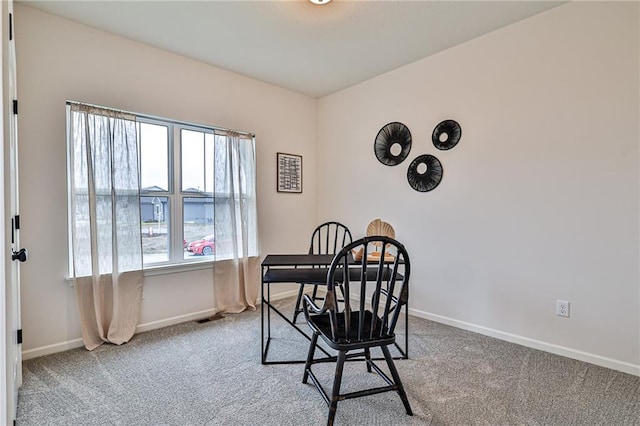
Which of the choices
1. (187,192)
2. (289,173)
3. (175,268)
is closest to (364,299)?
(175,268)

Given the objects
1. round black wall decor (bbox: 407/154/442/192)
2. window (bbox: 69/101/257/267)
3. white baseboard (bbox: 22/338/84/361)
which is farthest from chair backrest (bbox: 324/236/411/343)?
white baseboard (bbox: 22/338/84/361)

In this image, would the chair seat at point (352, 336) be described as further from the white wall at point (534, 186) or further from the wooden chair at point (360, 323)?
the white wall at point (534, 186)

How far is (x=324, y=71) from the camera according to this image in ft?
11.3

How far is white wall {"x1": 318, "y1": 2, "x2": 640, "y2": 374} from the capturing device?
217cm

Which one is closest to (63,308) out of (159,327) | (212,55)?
(159,327)

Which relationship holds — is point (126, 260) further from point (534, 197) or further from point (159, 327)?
point (534, 197)

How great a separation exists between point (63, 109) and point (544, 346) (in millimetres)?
4023

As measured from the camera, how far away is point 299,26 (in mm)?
2607

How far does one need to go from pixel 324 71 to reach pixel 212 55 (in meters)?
1.11

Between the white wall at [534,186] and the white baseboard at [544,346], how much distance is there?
1cm

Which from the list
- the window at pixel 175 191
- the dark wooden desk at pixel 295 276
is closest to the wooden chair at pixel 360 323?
the dark wooden desk at pixel 295 276

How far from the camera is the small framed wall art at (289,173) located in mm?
3898

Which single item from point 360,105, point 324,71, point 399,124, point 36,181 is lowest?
point 36,181

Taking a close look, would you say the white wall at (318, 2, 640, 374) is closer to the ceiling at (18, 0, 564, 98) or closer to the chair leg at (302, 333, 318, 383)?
the ceiling at (18, 0, 564, 98)
